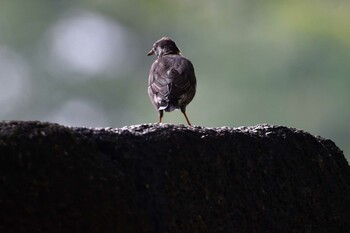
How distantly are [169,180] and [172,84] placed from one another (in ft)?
15.3

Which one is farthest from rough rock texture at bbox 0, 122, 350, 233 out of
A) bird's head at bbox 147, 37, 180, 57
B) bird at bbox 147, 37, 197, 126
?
bird's head at bbox 147, 37, 180, 57

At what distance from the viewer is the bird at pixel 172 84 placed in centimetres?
807

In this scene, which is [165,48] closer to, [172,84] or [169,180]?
[172,84]

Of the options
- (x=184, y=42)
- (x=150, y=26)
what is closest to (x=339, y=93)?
(x=184, y=42)

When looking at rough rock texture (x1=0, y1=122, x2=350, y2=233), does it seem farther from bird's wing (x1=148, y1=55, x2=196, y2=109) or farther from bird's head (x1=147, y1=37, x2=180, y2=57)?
bird's head (x1=147, y1=37, x2=180, y2=57)

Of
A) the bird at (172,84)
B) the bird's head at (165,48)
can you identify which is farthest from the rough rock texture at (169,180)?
the bird's head at (165,48)

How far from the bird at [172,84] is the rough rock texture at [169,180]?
3798 millimetres

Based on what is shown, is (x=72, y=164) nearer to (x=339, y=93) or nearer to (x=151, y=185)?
(x=151, y=185)

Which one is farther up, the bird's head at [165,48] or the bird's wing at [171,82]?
the bird's head at [165,48]

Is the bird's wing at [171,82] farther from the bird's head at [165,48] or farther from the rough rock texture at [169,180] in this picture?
the rough rock texture at [169,180]

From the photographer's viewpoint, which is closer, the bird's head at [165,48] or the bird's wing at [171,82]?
the bird's wing at [171,82]

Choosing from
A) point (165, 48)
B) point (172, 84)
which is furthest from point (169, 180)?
point (165, 48)

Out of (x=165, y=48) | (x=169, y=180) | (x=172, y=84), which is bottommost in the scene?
(x=169, y=180)

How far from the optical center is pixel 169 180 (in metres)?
3.51
